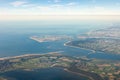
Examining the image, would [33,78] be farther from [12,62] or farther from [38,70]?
[12,62]

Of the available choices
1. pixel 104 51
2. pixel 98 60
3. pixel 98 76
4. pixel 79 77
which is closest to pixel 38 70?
pixel 79 77

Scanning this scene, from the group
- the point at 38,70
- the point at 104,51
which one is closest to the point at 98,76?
the point at 38,70

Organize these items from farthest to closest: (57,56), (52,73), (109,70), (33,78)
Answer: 1. (57,56)
2. (109,70)
3. (52,73)
4. (33,78)

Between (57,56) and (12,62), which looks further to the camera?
(57,56)

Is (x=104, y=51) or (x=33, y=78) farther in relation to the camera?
(x=104, y=51)

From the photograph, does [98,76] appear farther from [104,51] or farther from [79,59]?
[104,51]

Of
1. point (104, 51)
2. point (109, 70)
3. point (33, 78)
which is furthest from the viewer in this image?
point (104, 51)

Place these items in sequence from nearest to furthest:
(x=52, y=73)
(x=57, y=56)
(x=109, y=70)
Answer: (x=52, y=73)
(x=109, y=70)
(x=57, y=56)
